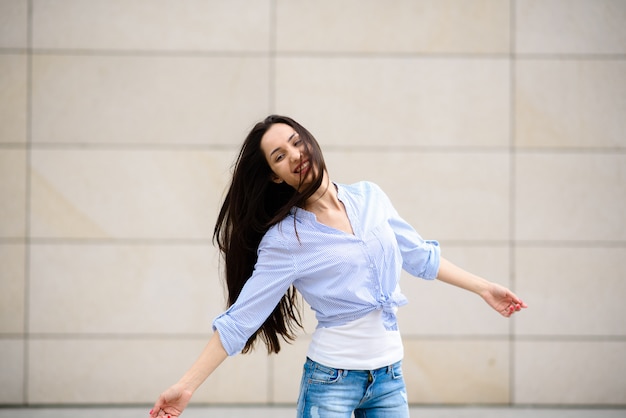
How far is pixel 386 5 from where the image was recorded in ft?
16.7

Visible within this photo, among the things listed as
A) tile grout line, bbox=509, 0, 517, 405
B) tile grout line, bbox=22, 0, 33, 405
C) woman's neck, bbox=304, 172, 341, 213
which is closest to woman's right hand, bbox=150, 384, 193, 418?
woman's neck, bbox=304, 172, 341, 213

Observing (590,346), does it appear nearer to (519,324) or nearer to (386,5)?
(519,324)

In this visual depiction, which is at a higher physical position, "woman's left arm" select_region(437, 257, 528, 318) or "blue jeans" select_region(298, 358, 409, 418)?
"woman's left arm" select_region(437, 257, 528, 318)

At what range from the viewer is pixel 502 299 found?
265 cm

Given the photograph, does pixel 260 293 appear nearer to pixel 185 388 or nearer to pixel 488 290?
pixel 185 388

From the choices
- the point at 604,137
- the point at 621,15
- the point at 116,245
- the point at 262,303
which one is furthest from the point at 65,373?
the point at 621,15

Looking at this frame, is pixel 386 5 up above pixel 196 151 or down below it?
above

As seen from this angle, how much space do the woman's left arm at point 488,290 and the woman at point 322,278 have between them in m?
0.33

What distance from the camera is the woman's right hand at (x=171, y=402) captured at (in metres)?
2.16

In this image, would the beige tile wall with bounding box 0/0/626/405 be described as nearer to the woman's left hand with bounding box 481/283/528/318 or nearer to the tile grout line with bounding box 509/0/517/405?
the tile grout line with bounding box 509/0/517/405

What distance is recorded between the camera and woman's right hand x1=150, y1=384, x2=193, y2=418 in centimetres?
216

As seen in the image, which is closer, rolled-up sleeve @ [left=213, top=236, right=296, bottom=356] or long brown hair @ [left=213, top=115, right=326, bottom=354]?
rolled-up sleeve @ [left=213, top=236, right=296, bottom=356]

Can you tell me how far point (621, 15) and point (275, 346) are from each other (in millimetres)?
4005

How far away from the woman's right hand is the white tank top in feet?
1.58
